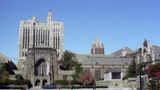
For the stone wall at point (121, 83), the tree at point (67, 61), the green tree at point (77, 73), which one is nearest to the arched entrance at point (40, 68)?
the green tree at point (77, 73)

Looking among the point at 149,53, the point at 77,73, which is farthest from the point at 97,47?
the point at 149,53

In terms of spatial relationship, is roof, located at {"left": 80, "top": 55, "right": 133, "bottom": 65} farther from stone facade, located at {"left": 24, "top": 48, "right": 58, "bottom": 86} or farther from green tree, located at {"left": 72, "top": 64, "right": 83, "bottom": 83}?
stone facade, located at {"left": 24, "top": 48, "right": 58, "bottom": 86}

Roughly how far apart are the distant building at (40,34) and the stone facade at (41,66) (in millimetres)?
48412

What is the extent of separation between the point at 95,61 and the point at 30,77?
2880 centimetres

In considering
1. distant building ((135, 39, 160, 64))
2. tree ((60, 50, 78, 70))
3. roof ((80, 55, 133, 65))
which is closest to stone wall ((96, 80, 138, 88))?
distant building ((135, 39, 160, 64))

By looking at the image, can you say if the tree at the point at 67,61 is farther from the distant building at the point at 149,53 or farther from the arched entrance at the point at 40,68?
the distant building at the point at 149,53

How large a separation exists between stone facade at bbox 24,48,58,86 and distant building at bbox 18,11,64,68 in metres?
48.4

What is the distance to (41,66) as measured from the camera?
361 feet

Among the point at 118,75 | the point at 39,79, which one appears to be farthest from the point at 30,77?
the point at 118,75

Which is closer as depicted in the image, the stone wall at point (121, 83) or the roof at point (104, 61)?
the stone wall at point (121, 83)

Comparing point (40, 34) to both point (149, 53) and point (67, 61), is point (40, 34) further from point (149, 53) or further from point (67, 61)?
point (149, 53)

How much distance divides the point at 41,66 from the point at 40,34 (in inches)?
2164

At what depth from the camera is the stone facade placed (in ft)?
354

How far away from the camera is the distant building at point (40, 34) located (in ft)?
524
